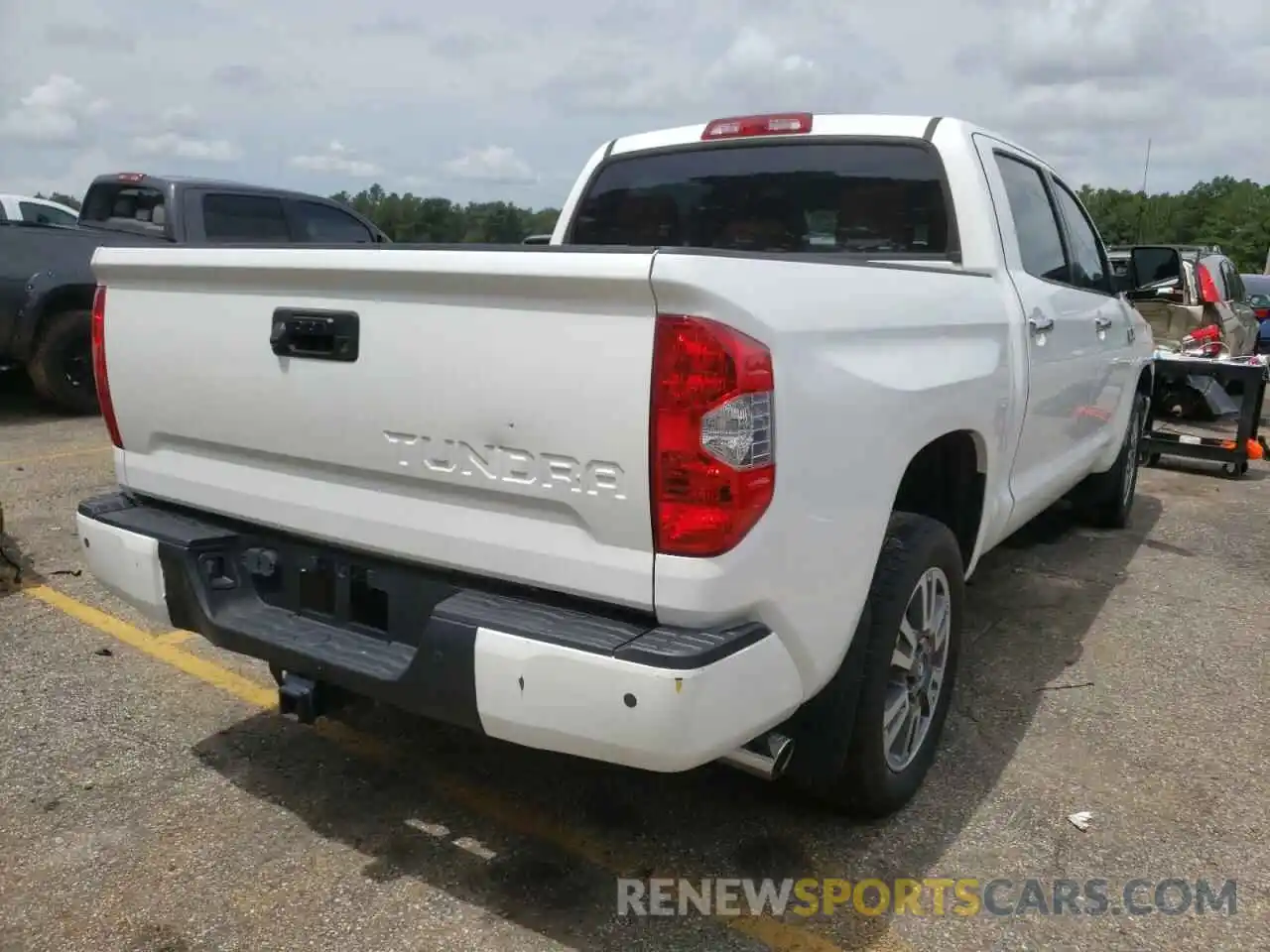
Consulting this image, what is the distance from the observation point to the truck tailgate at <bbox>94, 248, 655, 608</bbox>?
2068mm

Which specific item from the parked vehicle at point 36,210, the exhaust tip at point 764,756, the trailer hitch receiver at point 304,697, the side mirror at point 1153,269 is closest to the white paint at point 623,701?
the exhaust tip at point 764,756

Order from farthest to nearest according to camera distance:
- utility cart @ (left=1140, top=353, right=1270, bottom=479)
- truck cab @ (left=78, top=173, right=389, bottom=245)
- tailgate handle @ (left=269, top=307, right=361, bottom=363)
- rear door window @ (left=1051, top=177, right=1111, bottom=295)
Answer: truck cab @ (left=78, top=173, right=389, bottom=245)
utility cart @ (left=1140, top=353, right=1270, bottom=479)
rear door window @ (left=1051, top=177, right=1111, bottom=295)
tailgate handle @ (left=269, top=307, right=361, bottom=363)

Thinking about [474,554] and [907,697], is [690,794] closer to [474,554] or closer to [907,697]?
[907,697]

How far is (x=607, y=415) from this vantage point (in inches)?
80.7

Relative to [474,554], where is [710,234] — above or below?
above

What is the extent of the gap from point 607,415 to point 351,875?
1.42 meters

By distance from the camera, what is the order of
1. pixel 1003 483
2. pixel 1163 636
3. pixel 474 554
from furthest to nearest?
pixel 1163 636
pixel 1003 483
pixel 474 554

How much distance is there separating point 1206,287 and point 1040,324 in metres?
7.62

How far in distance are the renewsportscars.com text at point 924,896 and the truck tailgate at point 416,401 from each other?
0.93 m

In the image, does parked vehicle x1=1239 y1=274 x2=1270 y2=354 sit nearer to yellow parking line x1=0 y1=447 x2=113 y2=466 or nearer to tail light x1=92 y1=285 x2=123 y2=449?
yellow parking line x1=0 y1=447 x2=113 y2=466

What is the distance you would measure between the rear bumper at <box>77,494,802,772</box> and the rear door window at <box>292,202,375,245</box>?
715 cm

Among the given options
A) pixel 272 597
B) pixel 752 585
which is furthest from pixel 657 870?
pixel 272 597

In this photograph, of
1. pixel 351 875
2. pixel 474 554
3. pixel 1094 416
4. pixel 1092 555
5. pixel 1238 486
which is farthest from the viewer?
pixel 1238 486

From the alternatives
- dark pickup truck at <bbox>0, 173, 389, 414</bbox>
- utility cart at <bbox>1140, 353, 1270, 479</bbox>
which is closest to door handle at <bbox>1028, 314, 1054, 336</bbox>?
utility cart at <bbox>1140, 353, 1270, 479</bbox>
